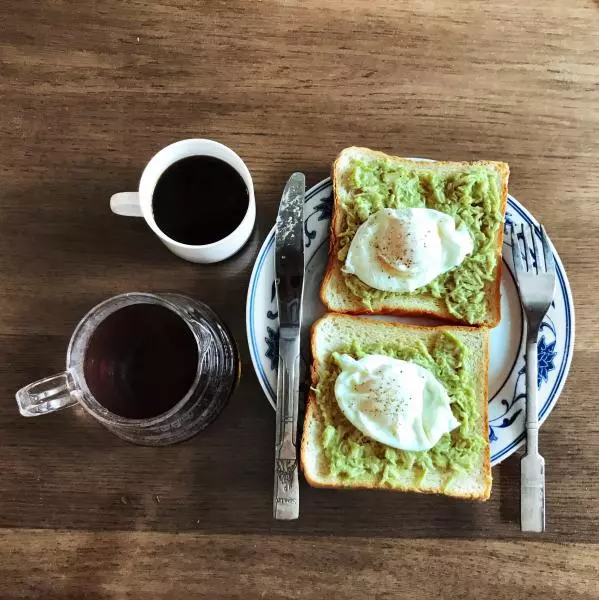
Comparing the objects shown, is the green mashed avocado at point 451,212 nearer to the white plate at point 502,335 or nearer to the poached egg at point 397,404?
the white plate at point 502,335

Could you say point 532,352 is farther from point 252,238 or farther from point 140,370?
point 140,370

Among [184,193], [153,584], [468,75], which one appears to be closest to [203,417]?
[153,584]

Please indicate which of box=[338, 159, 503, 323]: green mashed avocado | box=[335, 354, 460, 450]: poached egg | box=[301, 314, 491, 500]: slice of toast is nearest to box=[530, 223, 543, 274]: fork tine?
box=[338, 159, 503, 323]: green mashed avocado

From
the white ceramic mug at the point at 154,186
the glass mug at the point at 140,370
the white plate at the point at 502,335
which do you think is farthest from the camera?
the white plate at the point at 502,335

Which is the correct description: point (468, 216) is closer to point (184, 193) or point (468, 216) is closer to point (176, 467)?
point (184, 193)

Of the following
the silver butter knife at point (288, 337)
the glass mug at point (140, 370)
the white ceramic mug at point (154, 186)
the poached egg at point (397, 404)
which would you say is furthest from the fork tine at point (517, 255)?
the glass mug at point (140, 370)

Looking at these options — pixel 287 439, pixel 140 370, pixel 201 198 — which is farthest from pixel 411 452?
pixel 201 198
